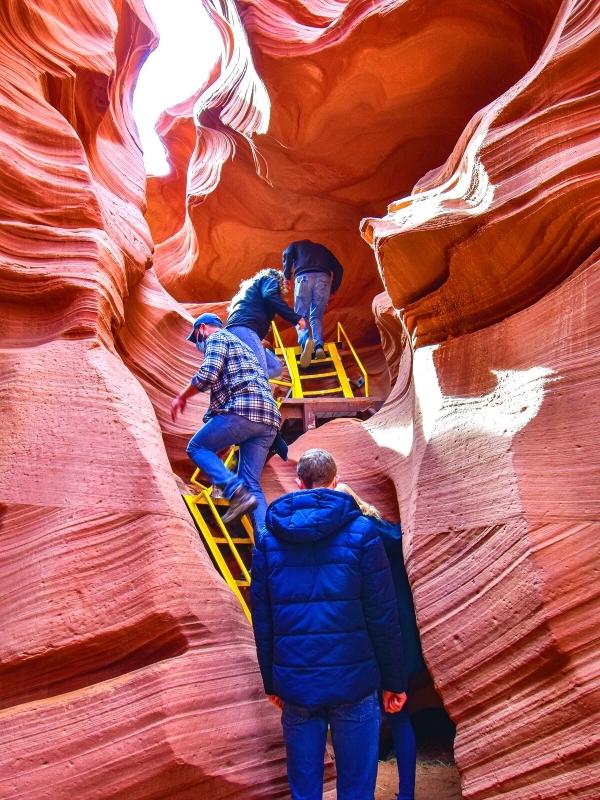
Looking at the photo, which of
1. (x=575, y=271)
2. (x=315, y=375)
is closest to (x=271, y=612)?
(x=575, y=271)

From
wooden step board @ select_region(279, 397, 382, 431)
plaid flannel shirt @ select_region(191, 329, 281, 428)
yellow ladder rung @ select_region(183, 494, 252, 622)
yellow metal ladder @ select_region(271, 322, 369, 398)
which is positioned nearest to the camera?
yellow ladder rung @ select_region(183, 494, 252, 622)

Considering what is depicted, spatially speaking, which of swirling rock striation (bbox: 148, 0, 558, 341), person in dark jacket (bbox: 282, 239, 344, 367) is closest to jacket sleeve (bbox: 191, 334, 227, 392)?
person in dark jacket (bbox: 282, 239, 344, 367)

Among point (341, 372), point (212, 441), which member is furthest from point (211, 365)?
point (341, 372)

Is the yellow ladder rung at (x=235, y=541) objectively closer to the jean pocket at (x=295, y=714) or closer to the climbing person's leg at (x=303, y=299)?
the jean pocket at (x=295, y=714)

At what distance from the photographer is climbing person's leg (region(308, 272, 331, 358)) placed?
343 inches

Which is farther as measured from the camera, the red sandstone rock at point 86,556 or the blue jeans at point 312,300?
the blue jeans at point 312,300

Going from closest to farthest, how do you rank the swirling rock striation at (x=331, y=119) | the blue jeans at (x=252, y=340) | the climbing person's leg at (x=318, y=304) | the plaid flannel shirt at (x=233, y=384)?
the plaid flannel shirt at (x=233, y=384) → the blue jeans at (x=252, y=340) → the swirling rock striation at (x=331, y=119) → the climbing person's leg at (x=318, y=304)

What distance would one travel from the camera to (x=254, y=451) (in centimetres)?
476

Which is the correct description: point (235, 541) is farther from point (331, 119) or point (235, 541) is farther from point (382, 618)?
point (331, 119)

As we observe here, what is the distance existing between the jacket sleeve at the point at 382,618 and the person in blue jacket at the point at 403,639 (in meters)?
0.12

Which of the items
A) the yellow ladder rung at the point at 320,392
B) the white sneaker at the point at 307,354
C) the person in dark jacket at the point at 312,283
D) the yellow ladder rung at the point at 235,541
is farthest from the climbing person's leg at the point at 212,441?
the person in dark jacket at the point at 312,283

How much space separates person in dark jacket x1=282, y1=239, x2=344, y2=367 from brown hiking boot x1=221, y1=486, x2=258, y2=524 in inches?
170

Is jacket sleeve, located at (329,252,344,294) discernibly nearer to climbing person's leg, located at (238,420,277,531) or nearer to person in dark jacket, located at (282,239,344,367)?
person in dark jacket, located at (282,239,344,367)

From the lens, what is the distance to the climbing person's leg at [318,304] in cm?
870
